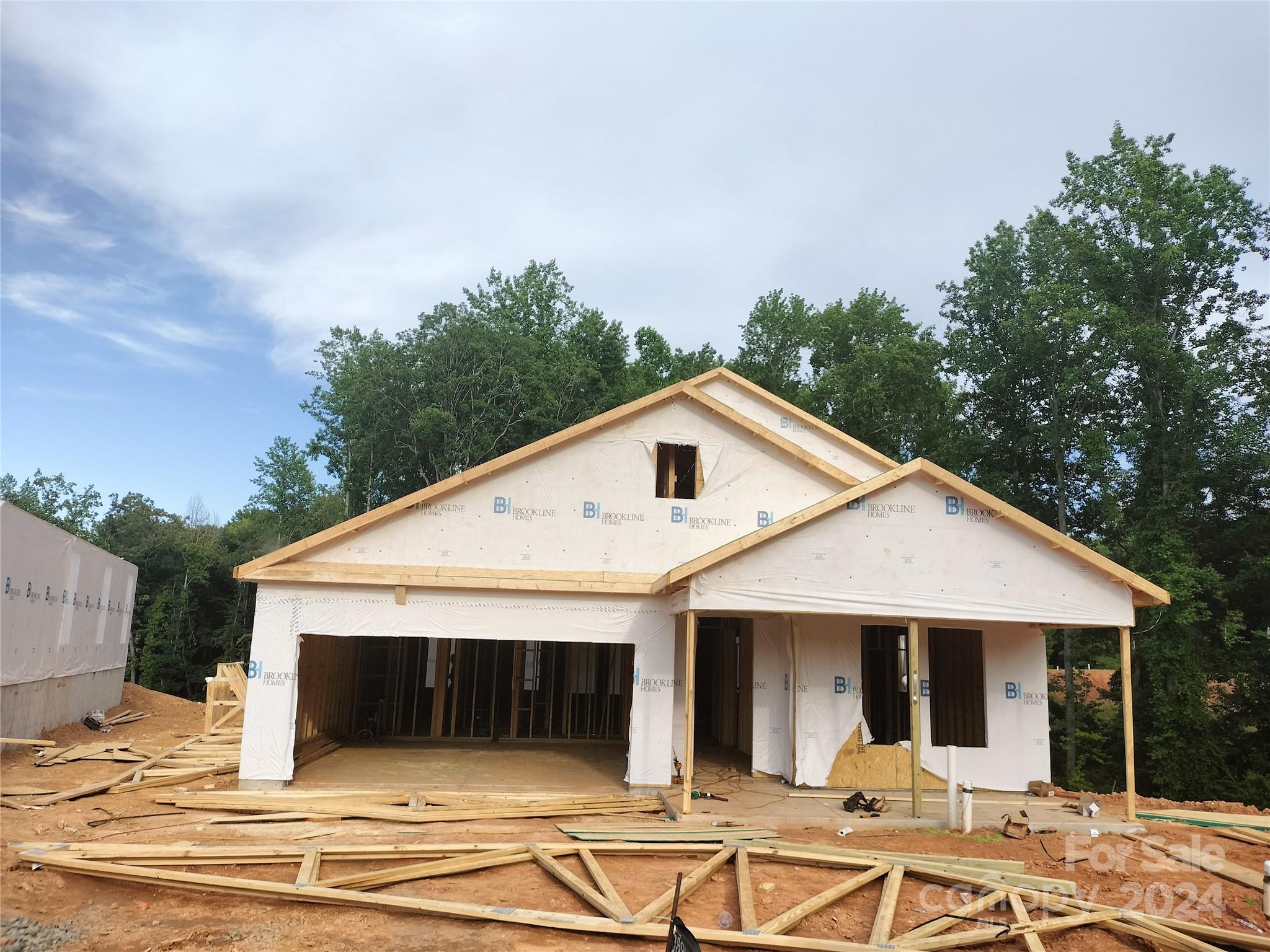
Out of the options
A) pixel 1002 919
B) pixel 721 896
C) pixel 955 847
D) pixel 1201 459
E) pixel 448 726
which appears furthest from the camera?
pixel 1201 459

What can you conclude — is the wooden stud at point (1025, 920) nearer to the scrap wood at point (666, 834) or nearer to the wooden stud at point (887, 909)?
the wooden stud at point (887, 909)

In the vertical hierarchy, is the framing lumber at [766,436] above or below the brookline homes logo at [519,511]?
above

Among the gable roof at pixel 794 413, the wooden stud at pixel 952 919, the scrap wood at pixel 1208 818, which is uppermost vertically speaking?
the gable roof at pixel 794 413

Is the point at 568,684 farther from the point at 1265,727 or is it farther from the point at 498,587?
the point at 1265,727

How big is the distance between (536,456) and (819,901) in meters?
8.04

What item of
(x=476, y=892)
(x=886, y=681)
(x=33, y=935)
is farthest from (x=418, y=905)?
(x=886, y=681)

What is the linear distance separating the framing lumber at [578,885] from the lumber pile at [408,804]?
1870 millimetres

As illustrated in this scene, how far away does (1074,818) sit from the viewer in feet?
35.2

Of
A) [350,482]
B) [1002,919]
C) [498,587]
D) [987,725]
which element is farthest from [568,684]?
[350,482]

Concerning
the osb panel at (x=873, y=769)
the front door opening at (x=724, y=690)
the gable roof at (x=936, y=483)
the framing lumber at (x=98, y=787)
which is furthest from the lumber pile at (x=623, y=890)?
the front door opening at (x=724, y=690)

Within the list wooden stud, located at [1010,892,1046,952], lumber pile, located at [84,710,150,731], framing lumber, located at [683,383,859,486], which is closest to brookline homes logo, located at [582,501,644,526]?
framing lumber, located at [683,383,859,486]

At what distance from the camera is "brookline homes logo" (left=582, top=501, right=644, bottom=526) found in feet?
43.4

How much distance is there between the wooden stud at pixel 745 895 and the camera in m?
6.49

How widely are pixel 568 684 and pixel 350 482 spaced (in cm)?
2323
